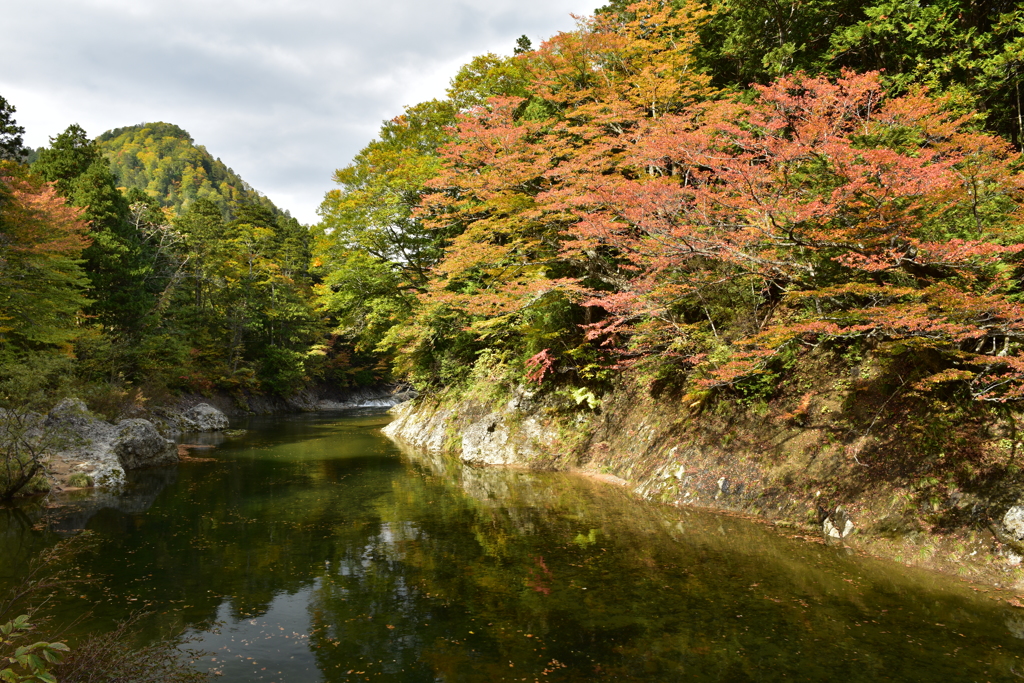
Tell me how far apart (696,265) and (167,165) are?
132 m

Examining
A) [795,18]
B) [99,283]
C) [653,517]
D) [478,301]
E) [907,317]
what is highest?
[795,18]

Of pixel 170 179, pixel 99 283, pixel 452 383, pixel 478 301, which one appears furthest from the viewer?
pixel 170 179

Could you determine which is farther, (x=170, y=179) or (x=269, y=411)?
(x=170, y=179)

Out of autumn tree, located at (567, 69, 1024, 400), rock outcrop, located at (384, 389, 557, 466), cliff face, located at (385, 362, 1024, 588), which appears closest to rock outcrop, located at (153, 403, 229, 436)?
rock outcrop, located at (384, 389, 557, 466)

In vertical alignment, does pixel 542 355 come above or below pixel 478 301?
below

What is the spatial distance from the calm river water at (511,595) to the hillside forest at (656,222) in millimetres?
3457

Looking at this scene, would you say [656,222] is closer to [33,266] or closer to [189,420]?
[33,266]

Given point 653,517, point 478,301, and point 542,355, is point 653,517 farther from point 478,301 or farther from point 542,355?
point 478,301

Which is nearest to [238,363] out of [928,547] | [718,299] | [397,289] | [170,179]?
[397,289]

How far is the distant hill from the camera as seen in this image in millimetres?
104812

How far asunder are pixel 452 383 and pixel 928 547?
58.3 feet

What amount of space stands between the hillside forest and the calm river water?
346 cm

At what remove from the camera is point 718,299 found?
13.6 metres

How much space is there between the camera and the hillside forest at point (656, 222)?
870cm
